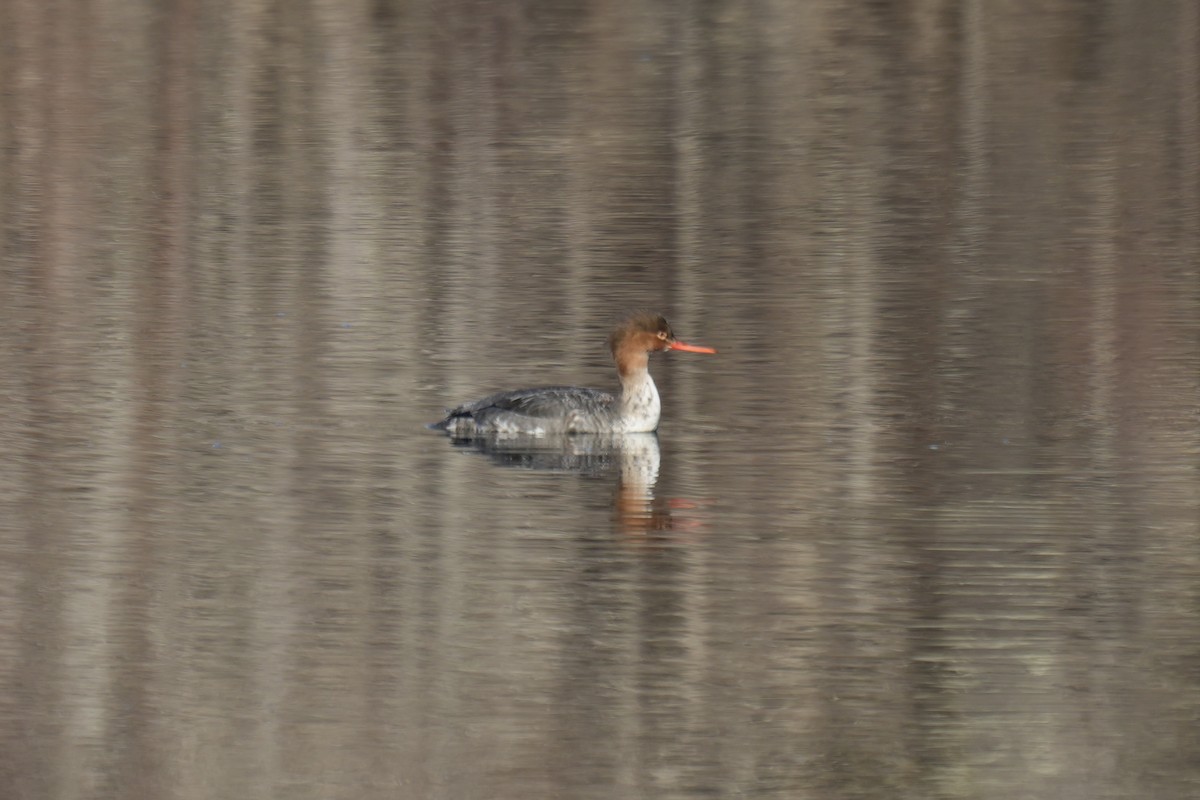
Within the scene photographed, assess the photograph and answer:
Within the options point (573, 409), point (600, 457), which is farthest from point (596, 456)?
point (573, 409)

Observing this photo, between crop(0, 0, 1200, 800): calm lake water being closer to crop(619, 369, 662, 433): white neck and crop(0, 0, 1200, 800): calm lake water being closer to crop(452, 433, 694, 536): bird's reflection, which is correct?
crop(452, 433, 694, 536): bird's reflection

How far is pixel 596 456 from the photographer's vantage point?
43.6 ft

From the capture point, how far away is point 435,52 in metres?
34.6

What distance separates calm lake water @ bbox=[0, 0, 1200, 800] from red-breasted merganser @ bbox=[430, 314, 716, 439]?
0.56ft

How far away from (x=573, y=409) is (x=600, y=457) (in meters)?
0.41

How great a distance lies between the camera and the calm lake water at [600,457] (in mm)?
8289

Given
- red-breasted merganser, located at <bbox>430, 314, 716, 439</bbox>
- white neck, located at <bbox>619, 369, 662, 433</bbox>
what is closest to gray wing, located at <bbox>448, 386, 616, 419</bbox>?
red-breasted merganser, located at <bbox>430, 314, 716, 439</bbox>

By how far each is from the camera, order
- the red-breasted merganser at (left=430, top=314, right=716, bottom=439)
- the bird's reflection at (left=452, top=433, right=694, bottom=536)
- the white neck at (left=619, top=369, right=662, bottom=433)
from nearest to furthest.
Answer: the bird's reflection at (left=452, top=433, right=694, bottom=536) → the red-breasted merganser at (left=430, top=314, right=716, bottom=439) → the white neck at (left=619, top=369, right=662, bottom=433)

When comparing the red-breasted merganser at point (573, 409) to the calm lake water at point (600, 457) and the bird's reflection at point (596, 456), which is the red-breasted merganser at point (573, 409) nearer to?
the bird's reflection at point (596, 456)

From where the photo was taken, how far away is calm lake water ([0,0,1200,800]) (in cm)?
829

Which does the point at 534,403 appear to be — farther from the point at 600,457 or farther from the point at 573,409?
the point at 600,457

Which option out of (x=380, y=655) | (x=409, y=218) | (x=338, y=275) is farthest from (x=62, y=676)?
(x=409, y=218)

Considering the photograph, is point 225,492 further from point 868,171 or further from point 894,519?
point 868,171

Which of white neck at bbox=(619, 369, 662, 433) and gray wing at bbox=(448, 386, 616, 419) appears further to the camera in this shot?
white neck at bbox=(619, 369, 662, 433)
